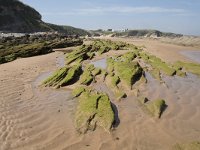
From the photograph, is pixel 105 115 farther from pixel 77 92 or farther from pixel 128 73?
pixel 128 73

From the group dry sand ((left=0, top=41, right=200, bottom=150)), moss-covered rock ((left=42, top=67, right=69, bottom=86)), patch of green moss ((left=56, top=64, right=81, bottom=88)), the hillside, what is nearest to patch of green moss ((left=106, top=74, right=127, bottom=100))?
dry sand ((left=0, top=41, right=200, bottom=150))

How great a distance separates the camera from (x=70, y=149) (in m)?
9.55

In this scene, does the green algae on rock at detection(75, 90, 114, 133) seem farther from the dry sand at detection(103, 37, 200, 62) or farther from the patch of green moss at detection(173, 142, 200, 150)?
the dry sand at detection(103, 37, 200, 62)

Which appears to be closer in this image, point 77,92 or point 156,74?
point 77,92

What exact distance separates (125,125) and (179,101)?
480 centimetres

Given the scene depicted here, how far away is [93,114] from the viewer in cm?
1185

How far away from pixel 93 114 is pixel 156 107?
10.4 ft

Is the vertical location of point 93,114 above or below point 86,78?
above

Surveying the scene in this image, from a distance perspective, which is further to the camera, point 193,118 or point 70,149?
point 193,118

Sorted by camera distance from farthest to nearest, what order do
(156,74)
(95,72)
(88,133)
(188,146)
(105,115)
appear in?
(156,74) → (95,72) → (105,115) → (88,133) → (188,146)

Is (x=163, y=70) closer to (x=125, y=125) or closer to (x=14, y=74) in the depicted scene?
(x=14, y=74)

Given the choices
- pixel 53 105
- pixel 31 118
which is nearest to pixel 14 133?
pixel 31 118

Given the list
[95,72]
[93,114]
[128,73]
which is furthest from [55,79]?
[93,114]

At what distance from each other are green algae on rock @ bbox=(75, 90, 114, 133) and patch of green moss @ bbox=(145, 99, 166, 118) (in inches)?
74.0
